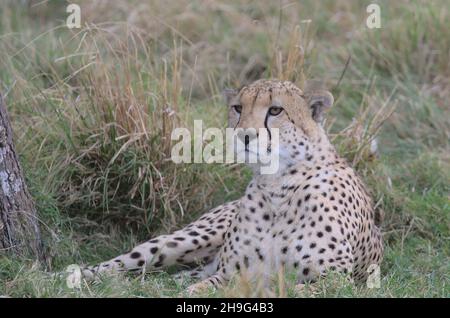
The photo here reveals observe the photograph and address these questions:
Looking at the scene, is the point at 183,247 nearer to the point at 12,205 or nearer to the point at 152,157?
the point at 152,157

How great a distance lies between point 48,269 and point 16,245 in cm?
25

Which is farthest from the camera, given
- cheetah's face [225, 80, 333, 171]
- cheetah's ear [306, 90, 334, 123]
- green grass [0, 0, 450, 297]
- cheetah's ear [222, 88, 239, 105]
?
green grass [0, 0, 450, 297]

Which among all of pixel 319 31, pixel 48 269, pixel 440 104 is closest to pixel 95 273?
pixel 48 269

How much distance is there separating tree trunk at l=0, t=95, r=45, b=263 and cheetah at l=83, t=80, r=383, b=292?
310 mm

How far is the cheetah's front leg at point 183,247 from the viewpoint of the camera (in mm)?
4875

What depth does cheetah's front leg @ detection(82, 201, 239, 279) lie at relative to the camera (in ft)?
16.0

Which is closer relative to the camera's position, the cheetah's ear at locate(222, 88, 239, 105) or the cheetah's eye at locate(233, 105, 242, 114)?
the cheetah's eye at locate(233, 105, 242, 114)


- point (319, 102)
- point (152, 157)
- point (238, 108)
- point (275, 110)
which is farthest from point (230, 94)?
point (152, 157)

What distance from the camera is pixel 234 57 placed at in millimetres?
7336

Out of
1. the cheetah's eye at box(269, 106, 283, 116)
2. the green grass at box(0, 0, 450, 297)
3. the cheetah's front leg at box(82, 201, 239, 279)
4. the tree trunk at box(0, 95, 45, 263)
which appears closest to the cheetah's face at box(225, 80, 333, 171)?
the cheetah's eye at box(269, 106, 283, 116)

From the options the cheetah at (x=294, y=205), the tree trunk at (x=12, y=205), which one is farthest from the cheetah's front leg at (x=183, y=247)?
the tree trunk at (x=12, y=205)

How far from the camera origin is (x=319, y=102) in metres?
4.49

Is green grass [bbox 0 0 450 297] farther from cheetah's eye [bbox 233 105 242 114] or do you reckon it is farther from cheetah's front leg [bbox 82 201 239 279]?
cheetah's eye [bbox 233 105 242 114]
